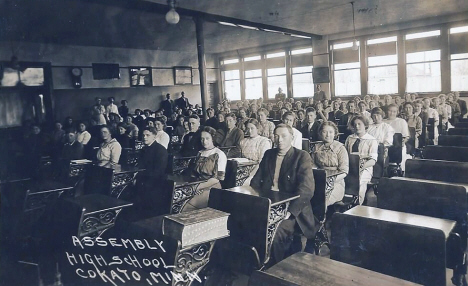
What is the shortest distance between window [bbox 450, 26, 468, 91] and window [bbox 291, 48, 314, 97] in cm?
503

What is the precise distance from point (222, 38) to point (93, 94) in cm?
511

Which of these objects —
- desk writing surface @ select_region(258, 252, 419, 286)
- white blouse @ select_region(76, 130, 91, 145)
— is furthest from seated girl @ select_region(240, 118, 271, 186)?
white blouse @ select_region(76, 130, 91, 145)

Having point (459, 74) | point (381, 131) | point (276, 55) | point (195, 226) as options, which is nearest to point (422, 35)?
point (459, 74)

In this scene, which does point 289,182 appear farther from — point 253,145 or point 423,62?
point 423,62

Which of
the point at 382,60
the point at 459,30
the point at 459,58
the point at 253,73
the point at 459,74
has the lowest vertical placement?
the point at 459,74

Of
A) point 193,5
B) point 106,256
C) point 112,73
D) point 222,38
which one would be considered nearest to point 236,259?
point 106,256

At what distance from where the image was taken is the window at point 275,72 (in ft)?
51.4

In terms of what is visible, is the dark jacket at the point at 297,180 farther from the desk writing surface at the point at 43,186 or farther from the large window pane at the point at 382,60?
the large window pane at the point at 382,60

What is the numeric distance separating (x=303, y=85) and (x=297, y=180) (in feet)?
42.5

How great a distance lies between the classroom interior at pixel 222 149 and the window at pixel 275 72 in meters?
0.07

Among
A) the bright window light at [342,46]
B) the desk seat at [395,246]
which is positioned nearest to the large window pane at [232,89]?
the bright window light at [342,46]

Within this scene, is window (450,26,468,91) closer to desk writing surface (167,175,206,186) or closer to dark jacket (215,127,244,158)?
dark jacket (215,127,244,158)

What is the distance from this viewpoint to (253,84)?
1702 centimetres

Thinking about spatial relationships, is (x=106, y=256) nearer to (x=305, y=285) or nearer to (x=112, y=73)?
(x=305, y=285)
